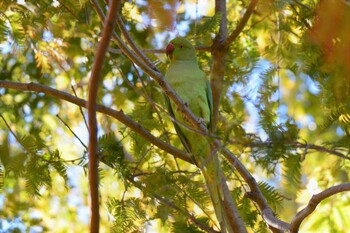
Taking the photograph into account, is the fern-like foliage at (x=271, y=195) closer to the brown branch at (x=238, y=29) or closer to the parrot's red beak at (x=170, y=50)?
the brown branch at (x=238, y=29)

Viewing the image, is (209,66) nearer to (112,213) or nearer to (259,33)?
(259,33)

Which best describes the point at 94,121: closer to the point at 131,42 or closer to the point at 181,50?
the point at 131,42

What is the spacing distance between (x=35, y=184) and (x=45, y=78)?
6.89 feet

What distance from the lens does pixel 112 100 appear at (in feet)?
14.3

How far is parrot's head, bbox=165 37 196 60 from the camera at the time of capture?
376 cm

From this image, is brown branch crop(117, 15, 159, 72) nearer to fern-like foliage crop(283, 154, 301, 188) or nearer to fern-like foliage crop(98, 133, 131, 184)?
fern-like foliage crop(98, 133, 131, 184)

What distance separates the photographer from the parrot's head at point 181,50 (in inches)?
148

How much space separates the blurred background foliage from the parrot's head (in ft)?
0.32

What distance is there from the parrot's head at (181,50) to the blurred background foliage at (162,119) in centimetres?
10

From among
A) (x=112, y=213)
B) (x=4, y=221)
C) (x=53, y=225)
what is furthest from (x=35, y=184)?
(x=53, y=225)

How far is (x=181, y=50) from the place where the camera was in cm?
377

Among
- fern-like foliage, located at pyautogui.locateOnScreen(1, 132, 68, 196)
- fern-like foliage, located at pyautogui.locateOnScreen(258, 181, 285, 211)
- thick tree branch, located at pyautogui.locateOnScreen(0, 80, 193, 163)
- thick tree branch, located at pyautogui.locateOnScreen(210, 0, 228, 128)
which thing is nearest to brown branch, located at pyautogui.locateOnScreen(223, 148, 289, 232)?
fern-like foliage, located at pyautogui.locateOnScreen(258, 181, 285, 211)

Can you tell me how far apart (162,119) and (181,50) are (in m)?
0.50

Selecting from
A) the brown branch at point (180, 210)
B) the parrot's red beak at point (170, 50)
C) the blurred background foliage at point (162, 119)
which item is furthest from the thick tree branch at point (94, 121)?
the parrot's red beak at point (170, 50)
